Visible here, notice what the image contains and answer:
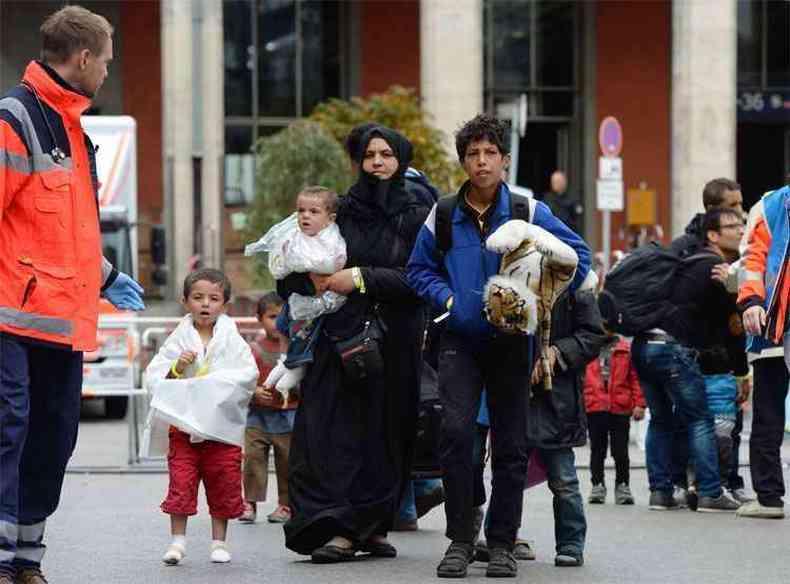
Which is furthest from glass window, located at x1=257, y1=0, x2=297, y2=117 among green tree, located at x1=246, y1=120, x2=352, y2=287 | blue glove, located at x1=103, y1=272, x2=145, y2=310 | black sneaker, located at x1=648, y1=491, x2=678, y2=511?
blue glove, located at x1=103, y1=272, x2=145, y2=310

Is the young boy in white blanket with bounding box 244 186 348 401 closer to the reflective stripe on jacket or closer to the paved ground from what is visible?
the paved ground

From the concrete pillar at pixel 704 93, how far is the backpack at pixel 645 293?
83.1ft

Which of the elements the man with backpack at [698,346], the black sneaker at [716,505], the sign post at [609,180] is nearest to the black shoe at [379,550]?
the man with backpack at [698,346]

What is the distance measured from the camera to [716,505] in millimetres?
12703

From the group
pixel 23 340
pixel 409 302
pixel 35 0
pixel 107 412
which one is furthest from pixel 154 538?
pixel 35 0

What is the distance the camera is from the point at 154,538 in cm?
1119

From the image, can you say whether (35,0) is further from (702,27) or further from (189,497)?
(189,497)

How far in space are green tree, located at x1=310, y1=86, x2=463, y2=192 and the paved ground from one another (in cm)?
1930

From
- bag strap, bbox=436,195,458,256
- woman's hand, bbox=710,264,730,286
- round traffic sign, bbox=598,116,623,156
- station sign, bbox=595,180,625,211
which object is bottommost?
woman's hand, bbox=710,264,730,286

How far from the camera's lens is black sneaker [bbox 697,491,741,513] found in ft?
41.7

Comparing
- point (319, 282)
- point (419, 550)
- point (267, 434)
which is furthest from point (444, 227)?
point (267, 434)

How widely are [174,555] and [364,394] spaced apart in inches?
47.4

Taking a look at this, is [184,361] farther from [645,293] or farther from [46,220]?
[645,293]

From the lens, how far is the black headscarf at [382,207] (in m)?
10.1
